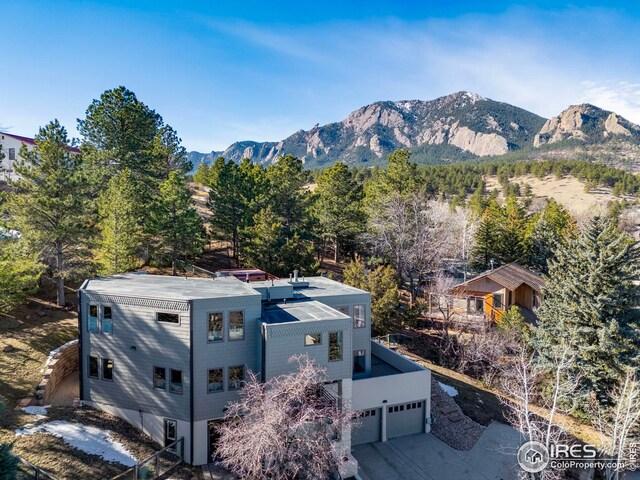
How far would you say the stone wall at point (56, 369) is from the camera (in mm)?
17156

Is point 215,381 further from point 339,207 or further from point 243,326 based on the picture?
point 339,207

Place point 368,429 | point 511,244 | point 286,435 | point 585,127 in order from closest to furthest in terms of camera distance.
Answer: point 286,435 → point 368,429 → point 511,244 → point 585,127

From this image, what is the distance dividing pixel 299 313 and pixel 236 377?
359 centimetres

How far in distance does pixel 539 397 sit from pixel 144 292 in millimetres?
24392

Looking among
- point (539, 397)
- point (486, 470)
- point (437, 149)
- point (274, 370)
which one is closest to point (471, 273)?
point (539, 397)

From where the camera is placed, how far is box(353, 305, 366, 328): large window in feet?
67.5

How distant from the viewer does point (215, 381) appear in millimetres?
15938

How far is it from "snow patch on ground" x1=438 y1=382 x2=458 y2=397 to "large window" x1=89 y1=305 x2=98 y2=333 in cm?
1827

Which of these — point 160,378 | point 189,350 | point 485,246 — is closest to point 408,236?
point 485,246

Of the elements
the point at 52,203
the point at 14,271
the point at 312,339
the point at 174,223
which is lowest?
the point at 312,339

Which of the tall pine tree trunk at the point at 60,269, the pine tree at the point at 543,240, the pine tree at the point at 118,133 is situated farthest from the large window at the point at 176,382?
the pine tree at the point at 543,240

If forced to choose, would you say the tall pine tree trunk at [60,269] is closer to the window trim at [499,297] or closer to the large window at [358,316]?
the large window at [358,316]

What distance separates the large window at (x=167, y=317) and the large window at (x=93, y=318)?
3.14 m

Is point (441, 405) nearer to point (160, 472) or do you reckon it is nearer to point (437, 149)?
point (160, 472)
